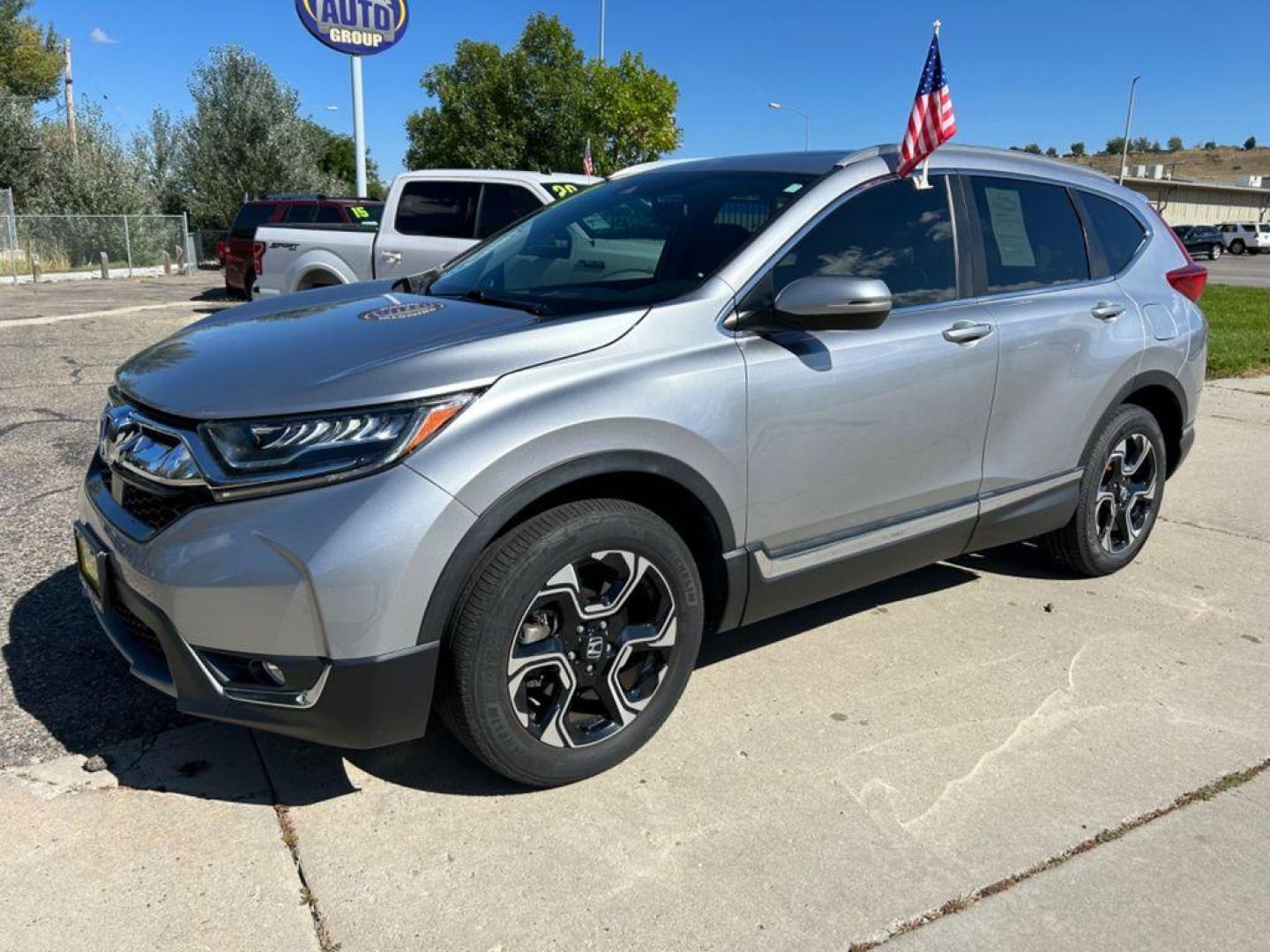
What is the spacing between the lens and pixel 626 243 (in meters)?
3.54

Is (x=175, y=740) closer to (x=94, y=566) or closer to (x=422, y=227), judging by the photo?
(x=94, y=566)

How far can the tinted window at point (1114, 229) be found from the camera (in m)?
4.34

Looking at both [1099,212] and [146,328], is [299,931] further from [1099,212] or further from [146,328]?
[146,328]

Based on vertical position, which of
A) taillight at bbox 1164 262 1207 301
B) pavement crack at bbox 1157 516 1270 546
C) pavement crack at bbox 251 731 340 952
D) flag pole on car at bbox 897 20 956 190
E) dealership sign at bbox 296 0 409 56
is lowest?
pavement crack at bbox 251 731 340 952

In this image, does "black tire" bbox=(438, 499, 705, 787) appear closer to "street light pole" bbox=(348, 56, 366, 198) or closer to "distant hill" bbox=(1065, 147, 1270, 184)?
"street light pole" bbox=(348, 56, 366, 198)

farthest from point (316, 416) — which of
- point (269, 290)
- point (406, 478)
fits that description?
point (269, 290)

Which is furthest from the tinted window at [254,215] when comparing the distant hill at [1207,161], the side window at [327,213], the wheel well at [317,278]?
the distant hill at [1207,161]

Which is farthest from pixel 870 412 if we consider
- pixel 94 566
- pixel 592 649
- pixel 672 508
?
pixel 94 566

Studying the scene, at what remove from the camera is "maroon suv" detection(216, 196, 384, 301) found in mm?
16641

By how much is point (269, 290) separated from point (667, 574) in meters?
9.52

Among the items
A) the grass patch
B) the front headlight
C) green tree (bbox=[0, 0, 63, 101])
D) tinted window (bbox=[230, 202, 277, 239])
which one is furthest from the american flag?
green tree (bbox=[0, 0, 63, 101])

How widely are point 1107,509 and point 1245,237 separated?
180ft

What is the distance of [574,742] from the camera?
9.39 feet

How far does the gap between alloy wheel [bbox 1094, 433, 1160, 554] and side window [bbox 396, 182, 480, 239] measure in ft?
23.2
